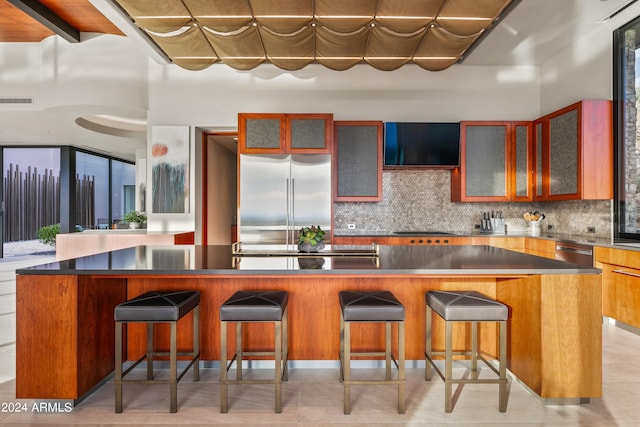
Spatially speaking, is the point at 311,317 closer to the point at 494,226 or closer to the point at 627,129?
the point at 494,226

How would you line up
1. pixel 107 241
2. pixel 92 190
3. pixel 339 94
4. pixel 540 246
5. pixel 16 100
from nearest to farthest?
pixel 540 246, pixel 107 241, pixel 339 94, pixel 16 100, pixel 92 190

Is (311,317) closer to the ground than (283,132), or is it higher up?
closer to the ground

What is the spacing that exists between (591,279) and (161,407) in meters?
2.63

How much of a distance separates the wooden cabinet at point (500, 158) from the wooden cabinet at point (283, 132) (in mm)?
1962

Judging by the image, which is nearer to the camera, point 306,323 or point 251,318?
point 251,318

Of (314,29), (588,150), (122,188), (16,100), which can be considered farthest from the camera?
(122,188)

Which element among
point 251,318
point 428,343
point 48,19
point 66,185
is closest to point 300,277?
point 251,318

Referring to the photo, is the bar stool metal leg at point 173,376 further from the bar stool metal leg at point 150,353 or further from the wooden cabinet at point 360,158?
the wooden cabinet at point 360,158

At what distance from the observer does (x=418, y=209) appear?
545 cm

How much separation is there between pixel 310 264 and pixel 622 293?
326 cm

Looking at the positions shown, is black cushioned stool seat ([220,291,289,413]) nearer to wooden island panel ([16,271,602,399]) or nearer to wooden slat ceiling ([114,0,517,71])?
wooden island panel ([16,271,602,399])

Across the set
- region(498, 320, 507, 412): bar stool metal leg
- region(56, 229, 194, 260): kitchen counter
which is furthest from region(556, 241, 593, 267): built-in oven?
region(56, 229, 194, 260): kitchen counter

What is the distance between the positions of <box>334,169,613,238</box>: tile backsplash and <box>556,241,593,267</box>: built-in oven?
4.12 feet

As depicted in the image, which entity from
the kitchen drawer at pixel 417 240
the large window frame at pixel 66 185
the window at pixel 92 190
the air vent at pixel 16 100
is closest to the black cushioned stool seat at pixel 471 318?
the kitchen drawer at pixel 417 240
